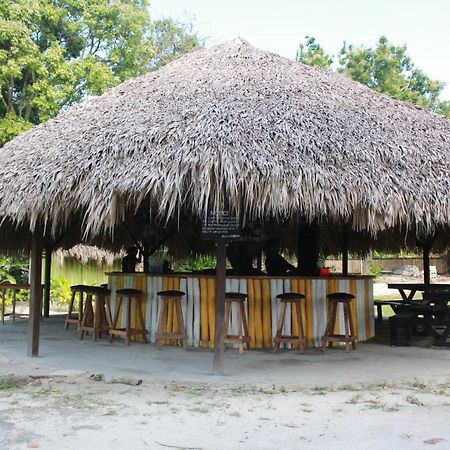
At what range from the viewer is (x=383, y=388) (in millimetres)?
6633

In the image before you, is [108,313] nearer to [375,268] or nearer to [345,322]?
[345,322]

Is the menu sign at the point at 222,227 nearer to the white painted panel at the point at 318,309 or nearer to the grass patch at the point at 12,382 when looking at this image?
the grass patch at the point at 12,382

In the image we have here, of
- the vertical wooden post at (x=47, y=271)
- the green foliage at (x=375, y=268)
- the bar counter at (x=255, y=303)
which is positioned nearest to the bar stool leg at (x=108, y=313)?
the bar counter at (x=255, y=303)

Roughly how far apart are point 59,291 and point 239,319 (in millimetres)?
10663

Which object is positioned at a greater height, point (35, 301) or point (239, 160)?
point (239, 160)

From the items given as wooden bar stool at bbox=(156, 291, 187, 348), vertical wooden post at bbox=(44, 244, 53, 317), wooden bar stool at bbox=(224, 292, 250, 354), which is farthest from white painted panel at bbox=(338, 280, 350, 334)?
vertical wooden post at bbox=(44, 244, 53, 317)

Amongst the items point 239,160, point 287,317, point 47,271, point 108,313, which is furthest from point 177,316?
point 47,271

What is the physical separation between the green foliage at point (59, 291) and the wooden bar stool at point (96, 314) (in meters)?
8.30

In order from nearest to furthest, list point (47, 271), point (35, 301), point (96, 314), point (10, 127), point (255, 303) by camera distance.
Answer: point (35, 301), point (255, 303), point (96, 314), point (47, 271), point (10, 127)

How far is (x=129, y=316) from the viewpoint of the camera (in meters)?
9.18

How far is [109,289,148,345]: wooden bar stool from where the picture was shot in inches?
361

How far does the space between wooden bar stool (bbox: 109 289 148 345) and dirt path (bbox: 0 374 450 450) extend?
230 cm

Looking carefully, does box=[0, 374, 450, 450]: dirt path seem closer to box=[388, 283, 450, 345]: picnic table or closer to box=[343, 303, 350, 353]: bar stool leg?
box=[343, 303, 350, 353]: bar stool leg

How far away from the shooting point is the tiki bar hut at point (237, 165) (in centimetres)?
648
